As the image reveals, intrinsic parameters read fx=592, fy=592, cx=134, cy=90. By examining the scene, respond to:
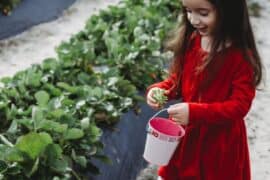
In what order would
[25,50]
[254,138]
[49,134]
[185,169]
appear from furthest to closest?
[25,50], [254,138], [49,134], [185,169]

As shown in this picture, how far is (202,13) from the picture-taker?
204 centimetres

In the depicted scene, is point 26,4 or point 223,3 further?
point 26,4

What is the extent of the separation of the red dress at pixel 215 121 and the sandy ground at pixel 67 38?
124 cm

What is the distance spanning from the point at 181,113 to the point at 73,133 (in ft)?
1.95

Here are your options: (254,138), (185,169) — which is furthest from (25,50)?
(185,169)

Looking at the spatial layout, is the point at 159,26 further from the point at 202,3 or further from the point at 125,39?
the point at 202,3

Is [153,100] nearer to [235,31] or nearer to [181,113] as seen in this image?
[181,113]

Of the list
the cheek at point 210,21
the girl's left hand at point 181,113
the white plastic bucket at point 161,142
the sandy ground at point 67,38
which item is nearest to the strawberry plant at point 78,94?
the white plastic bucket at point 161,142

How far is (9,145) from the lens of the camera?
244cm

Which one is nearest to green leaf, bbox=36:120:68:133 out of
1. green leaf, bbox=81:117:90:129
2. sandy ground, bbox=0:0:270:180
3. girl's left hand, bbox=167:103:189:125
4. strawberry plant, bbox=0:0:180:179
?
strawberry plant, bbox=0:0:180:179

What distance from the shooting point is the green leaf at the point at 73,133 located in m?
2.48

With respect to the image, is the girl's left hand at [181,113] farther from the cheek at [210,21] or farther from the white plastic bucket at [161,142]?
the cheek at [210,21]

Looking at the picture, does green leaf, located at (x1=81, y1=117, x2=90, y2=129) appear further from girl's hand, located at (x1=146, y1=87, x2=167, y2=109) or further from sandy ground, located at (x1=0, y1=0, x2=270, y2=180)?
sandy ground, located at (x1=0, y1=0, x2=270, y2=180)

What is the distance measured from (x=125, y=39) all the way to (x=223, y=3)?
1.90m
